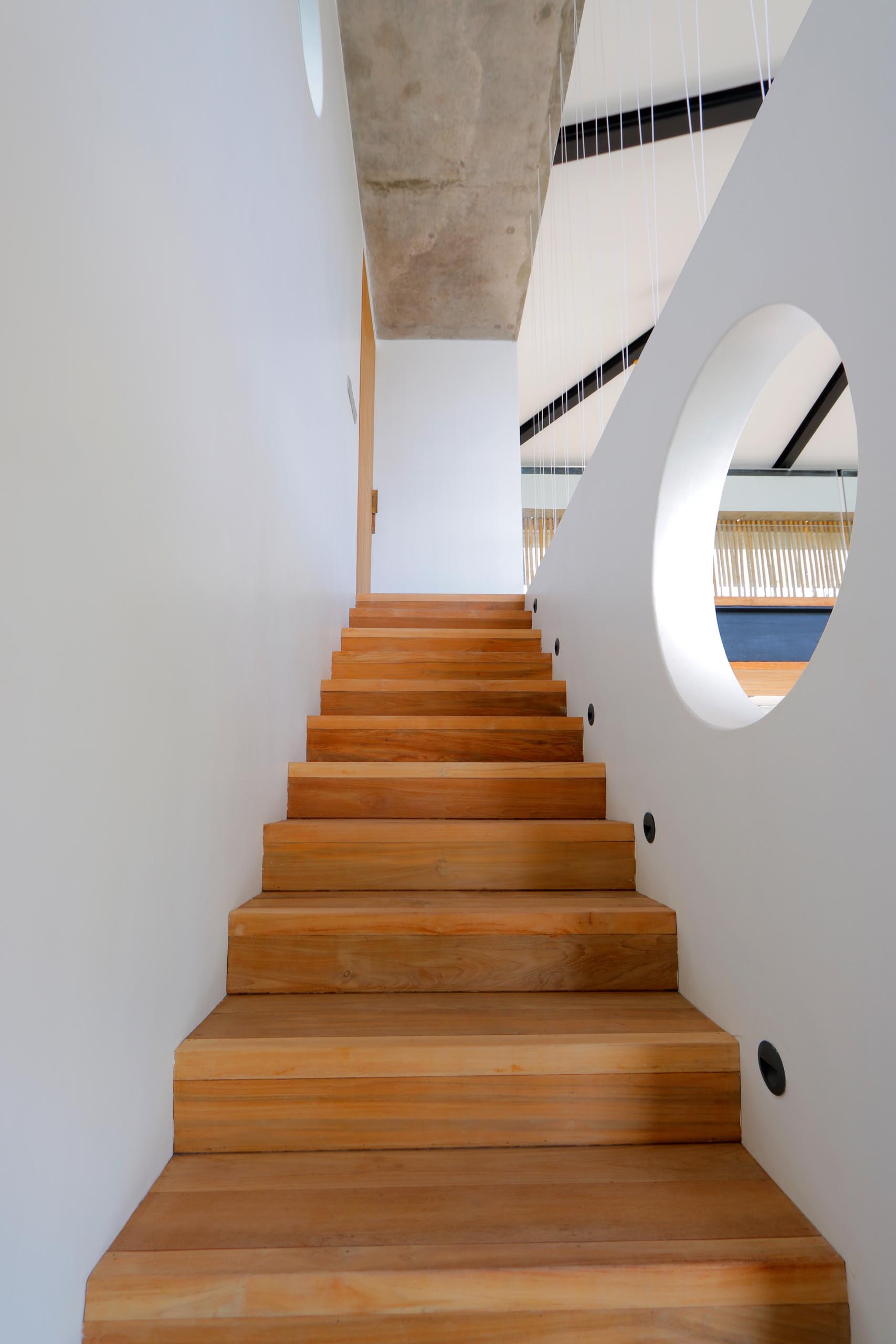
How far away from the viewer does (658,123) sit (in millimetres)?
4715

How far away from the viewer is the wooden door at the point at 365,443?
5039 mm

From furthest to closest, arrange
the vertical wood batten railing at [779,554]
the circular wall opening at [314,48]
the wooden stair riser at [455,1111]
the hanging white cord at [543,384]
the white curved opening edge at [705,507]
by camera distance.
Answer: the vertical wood batten railing at [779,554], the hanging white cord at [543,384], the circular wall opening at [314,48], the white curved opening edge at [705,507], the wooden stair riser at [455,1111]

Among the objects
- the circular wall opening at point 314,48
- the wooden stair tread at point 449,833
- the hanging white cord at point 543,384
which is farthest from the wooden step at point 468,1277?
the hanging white cord at point 543,384

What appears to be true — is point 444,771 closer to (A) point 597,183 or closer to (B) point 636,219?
(A) point 597,183

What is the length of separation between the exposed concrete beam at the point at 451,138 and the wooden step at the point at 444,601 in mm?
2692

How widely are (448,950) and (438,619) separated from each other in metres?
2.56

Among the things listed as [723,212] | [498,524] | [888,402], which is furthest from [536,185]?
[888,402]

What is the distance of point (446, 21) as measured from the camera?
3.88 meters

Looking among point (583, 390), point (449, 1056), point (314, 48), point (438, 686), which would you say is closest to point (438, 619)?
point (438, 686)

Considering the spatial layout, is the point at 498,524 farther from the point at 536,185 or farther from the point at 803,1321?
the point at 803,1321

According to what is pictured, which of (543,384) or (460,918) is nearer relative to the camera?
(460,918)

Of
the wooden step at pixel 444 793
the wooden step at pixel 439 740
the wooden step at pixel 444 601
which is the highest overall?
the wooden step at pixel 444 601

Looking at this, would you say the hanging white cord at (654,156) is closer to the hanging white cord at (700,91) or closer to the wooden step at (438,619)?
the hanging white cord at (700,91)

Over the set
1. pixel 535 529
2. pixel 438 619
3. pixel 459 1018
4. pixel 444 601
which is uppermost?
pixel 535 529
